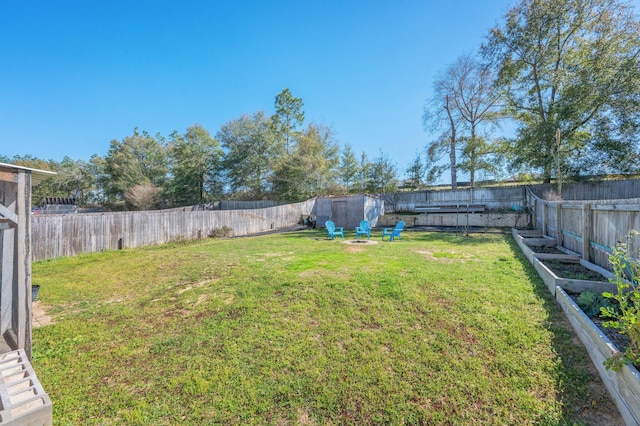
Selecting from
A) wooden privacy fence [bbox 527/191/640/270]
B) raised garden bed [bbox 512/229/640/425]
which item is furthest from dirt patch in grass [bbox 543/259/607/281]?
wooden privacy fence [bbox 527/191/640/270]

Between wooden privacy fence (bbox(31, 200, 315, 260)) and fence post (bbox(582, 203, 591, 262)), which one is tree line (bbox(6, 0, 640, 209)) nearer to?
wooden privacy fence (bbox(31, 200, 315, 260))

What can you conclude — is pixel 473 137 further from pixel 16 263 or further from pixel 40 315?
pixel 40 315

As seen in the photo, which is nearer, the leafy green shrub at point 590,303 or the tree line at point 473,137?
the leafy green shrub at point 590,303

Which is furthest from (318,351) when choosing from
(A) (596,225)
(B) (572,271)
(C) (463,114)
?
(C) (463,114)

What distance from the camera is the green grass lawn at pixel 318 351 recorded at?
1.90 metres

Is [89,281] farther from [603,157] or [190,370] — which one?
[603,157]

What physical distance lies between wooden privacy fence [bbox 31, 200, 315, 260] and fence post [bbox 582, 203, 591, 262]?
42.6 ft

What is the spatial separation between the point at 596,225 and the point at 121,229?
13294 mm

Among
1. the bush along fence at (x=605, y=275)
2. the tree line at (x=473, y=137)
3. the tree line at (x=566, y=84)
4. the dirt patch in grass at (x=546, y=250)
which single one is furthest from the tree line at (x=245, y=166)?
the bush along fence at (x=605, y=275)

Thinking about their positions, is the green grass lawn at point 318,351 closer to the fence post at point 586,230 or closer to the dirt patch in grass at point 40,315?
the dirt patch in grass at point 40,315

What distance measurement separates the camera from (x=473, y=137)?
1811 cm

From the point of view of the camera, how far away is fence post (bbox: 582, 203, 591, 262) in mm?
4891

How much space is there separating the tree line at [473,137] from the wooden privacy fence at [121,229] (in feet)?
28.6

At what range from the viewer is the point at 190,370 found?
7.70ft
